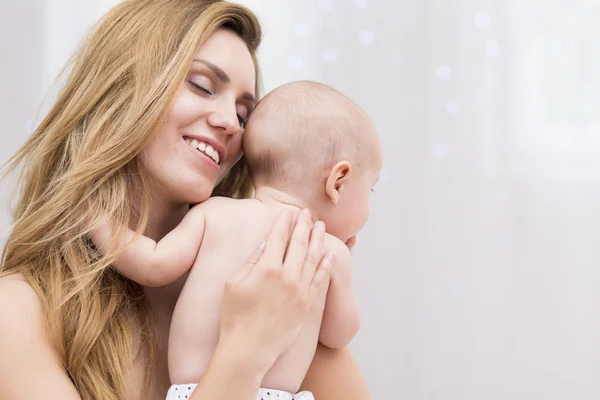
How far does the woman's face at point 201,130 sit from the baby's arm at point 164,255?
0.44 ft

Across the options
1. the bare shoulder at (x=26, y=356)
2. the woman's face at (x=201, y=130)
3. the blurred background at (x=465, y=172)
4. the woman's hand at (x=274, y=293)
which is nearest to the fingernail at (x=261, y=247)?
the woman's hand at (x=274, y=293)

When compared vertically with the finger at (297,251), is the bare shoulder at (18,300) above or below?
below

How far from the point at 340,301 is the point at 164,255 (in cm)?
33

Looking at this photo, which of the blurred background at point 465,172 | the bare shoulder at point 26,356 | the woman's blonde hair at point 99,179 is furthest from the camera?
the blurred background at point 465,172

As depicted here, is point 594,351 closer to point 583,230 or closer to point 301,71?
point 583,230

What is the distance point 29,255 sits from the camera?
52.1 inches

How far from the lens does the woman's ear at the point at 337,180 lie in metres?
1.27

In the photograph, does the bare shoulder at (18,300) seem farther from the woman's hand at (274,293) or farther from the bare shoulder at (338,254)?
the bare shoulder at (338,254)

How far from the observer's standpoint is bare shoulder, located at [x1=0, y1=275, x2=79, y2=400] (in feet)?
3.60

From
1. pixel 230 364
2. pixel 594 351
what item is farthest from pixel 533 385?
pixel 230 364

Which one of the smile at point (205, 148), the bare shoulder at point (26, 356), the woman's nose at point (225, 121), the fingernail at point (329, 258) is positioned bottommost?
the bare shoulder at point (26, 356)

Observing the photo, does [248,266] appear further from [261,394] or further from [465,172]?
[465,172]

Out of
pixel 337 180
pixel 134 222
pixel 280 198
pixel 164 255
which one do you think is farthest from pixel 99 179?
pixel 337 180

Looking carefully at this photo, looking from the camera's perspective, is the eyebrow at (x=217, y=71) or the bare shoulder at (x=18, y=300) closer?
the bare shoulder at (x=18, y=300)
